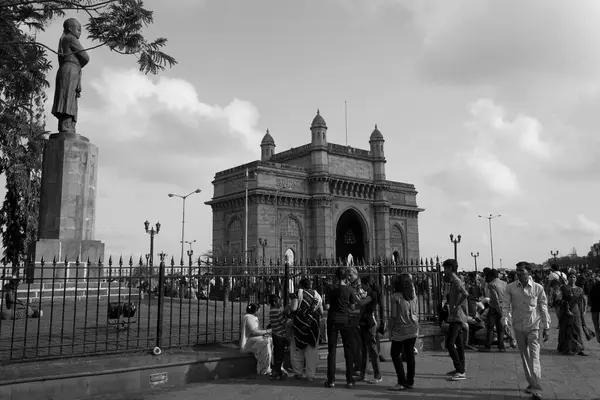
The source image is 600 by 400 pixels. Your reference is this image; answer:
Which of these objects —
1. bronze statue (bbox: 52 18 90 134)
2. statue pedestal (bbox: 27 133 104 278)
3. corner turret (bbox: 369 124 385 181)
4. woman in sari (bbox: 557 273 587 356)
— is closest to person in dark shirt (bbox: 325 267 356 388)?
woman in sari (bbox: 557 273 587 356)

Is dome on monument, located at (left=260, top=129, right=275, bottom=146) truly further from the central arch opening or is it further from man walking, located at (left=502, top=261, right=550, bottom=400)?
man walking, located at (left=502, top=261, right=550, bottom=400)

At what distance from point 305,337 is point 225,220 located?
3696cm

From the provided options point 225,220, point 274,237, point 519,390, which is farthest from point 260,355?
point 225,220

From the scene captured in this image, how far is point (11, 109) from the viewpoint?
14773 mm

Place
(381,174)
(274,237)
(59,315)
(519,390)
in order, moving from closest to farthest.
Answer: (519,390)
(59,315)
(274,237)
(381,174)

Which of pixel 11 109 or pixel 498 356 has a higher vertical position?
pixel 11 109

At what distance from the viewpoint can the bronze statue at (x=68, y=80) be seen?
12453 millimetres

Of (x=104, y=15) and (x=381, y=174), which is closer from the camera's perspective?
(x=104, y=15)

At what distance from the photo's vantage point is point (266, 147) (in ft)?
160

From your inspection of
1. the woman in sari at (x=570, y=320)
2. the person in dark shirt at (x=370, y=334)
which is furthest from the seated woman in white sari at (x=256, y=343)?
the woman in sari at (x=570, y=320)

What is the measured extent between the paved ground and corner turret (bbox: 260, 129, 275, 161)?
4162 centimetres

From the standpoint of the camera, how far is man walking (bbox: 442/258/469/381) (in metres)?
6.71

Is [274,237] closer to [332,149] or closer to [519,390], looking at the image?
[332,149]

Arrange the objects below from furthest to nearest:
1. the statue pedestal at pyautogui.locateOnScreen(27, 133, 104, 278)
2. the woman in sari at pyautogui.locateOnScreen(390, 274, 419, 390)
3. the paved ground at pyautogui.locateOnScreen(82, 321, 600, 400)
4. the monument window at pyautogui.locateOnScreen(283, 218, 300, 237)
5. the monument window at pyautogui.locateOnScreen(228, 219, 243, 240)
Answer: the monument window at pyautogui.locateOnScreen(228, 219, 243, 240) < the monument window at pyautogui.locateOnScreen(283, 218, 300, 237) < the statue pedestal at pyautogui.locateOnScreen(27, 133, 104, 278) < the woman in sari at pyautogui.locateOnScreen(390, 274, 419, 390) < the paved ground at pyautogui.locateOnScreen(82, 321, 600, 400)
